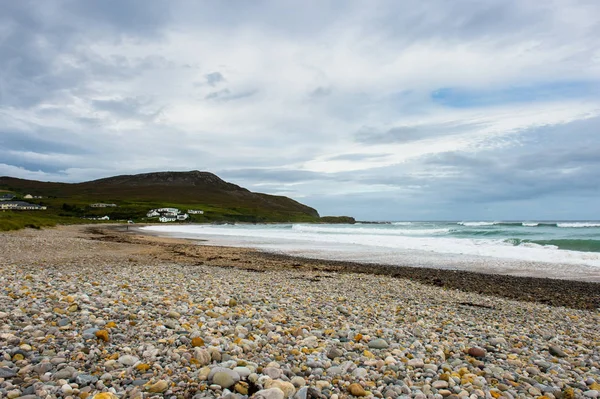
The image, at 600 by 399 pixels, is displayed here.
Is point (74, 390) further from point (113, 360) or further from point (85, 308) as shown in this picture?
point (85, 308)

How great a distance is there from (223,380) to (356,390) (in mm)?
1398

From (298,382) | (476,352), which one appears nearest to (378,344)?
(476,352)

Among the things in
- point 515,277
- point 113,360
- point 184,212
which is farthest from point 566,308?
point 184,212

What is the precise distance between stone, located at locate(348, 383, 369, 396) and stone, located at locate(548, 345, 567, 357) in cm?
382

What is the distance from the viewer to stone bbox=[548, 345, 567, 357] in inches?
240

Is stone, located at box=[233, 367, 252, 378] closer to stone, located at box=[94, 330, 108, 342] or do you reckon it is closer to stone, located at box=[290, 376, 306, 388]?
stone, located at box=[290, 376, 306, 388]

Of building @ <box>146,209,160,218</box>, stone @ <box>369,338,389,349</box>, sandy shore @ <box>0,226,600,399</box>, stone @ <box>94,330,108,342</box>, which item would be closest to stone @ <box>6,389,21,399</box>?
sandy shore @ <box>0,226,600,399</box>

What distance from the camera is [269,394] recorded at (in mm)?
3877

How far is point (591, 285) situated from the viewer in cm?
1501

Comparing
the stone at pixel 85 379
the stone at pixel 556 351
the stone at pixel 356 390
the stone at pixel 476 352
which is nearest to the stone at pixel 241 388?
the stone at pixel 356 390

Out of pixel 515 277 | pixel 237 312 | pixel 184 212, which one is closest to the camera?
pixel 237 312

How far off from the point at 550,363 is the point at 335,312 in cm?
366

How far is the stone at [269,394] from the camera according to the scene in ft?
12.6

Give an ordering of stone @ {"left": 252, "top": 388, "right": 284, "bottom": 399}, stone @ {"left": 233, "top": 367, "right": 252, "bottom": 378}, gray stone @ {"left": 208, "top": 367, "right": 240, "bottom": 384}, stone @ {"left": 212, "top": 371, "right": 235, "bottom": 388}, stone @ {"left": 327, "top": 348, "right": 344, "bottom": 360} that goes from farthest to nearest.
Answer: stone @ {"left": 327, "top": 348, "right": 344, "bottom": 360}
stone @ {"left": 233, "top": 367, "right": 252, "bottom": 378}
gray stone @ {"left": 208, "top": 367, "right": 240, "bottom": 384}
stone @ {"left": 212, "top": 371, "right": 235, "bottom": 388}
stone @ {"left": 252, "top": 388, "right": 284, "bottom": 399}
